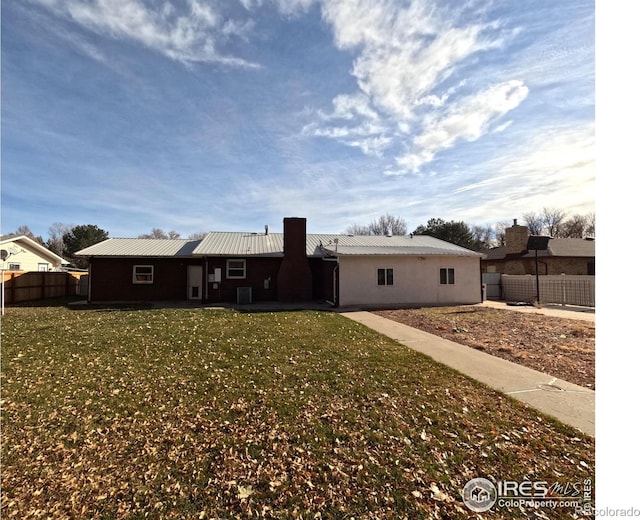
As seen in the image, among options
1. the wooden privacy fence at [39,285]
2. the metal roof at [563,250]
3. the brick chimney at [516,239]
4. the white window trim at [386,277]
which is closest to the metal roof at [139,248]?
the wooden privacy fence at [39,285]

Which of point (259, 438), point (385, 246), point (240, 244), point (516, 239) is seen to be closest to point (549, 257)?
point (516, 239)

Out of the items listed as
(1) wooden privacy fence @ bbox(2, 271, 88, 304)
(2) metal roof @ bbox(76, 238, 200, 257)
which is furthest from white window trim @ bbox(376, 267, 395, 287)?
(1) wooden privacy fence @ bbox(2, 271, 88, 304)

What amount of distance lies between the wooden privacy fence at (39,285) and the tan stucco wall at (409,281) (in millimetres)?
16168

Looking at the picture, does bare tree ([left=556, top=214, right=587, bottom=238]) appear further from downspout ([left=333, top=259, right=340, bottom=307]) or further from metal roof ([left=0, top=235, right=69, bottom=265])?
metal roof ([left=0, top=235, right=69, bottom=265])

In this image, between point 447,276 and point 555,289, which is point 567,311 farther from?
point 447,276

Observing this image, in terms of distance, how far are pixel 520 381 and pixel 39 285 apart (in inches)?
957

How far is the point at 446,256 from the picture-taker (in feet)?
57.5

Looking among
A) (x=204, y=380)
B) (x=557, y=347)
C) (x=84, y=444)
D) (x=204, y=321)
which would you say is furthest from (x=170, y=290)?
(x=557, y=347)

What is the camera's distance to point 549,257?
26.5m

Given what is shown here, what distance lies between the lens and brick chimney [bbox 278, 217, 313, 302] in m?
17.9

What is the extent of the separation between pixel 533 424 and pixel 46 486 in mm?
5222

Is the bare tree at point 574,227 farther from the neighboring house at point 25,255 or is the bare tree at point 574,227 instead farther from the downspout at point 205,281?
the neighboring house at point 25,255

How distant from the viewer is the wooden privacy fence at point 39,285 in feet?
55.7
